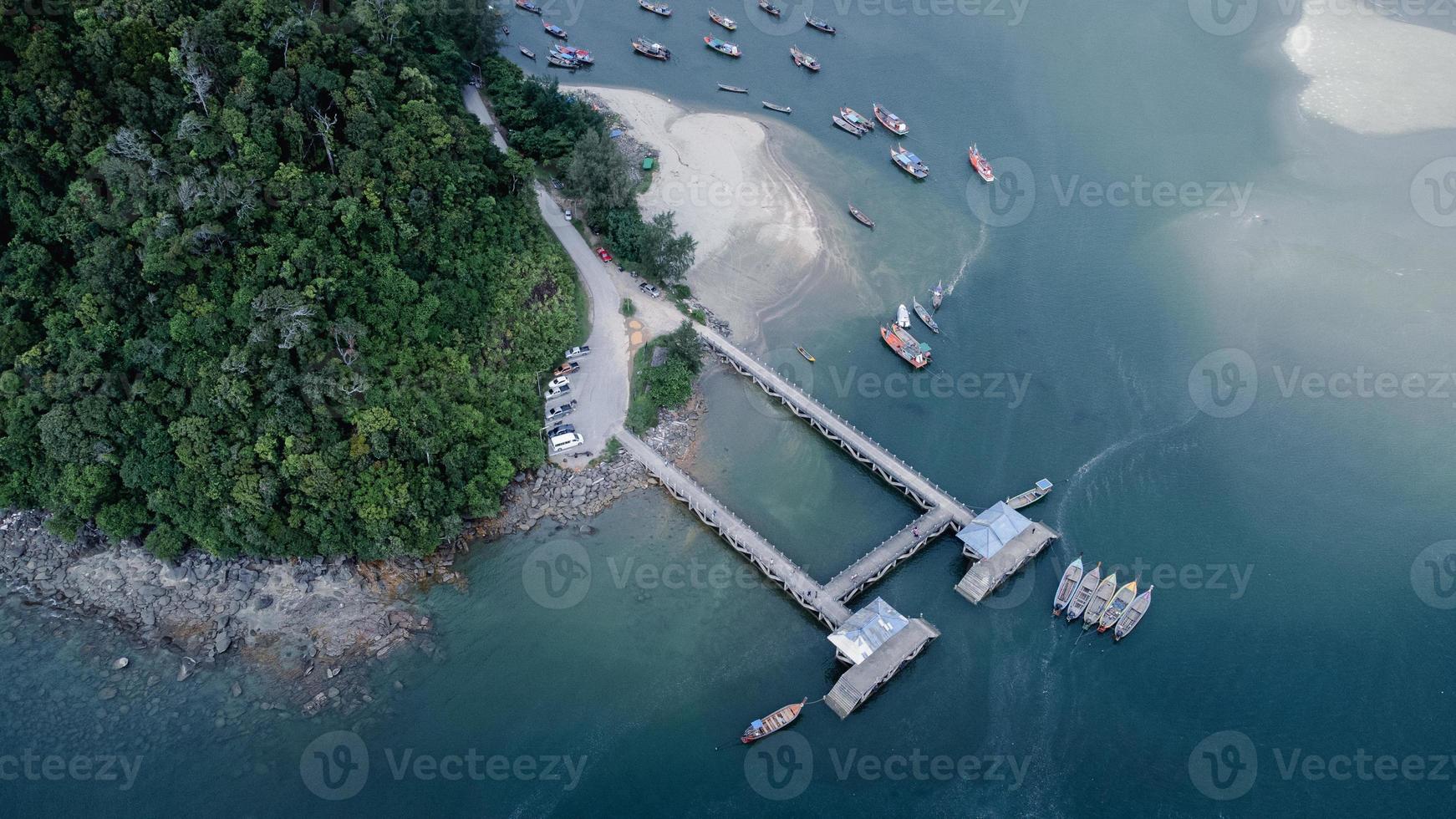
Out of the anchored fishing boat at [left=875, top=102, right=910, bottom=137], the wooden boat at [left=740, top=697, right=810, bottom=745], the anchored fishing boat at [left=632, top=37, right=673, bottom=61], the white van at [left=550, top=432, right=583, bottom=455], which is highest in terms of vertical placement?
the anchored fishing boat at [left=875, top=102, right=910, bottom=137]

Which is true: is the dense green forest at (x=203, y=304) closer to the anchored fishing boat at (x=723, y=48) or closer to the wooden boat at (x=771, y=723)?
the wooden boat at (x=771, y=723)

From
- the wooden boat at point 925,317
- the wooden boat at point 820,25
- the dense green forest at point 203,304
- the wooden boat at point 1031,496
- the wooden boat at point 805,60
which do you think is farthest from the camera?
the wooden boat at point 820,25

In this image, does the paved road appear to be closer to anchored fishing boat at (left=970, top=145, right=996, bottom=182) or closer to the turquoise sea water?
the turquoise sea water

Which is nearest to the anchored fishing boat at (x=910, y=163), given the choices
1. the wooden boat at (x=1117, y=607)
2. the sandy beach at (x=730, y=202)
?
the sandy beach at (x=730, y=202)

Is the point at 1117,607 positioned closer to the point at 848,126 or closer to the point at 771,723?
the point at 771,723

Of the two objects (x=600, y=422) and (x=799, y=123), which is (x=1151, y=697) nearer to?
(x=600, y=422)

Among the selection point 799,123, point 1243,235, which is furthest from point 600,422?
point 1243,235

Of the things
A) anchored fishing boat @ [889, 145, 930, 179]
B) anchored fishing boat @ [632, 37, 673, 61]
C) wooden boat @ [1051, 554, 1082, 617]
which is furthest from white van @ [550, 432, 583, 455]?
anchored fishing boat @ [632, 37, 673, 61]
